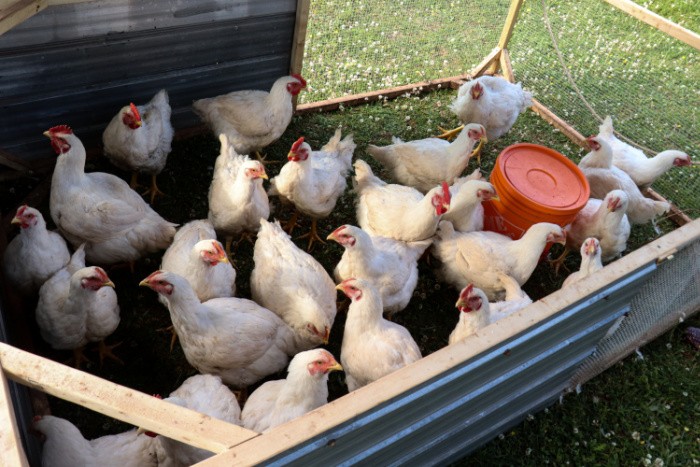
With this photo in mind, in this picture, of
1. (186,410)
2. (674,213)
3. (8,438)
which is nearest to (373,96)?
(674,213)

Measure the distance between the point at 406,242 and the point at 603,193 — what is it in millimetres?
2009

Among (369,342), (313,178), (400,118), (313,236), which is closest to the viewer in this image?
(369,342)

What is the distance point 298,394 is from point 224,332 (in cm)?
58

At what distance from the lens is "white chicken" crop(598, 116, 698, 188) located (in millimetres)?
4867

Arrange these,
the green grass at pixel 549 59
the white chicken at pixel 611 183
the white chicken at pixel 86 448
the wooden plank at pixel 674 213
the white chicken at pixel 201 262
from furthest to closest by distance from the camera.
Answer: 1. the green grass at pixel 549 59
2. the wooden plank at pixel 674 213
3. the white chicken at pixel 611 183
4. the white chicken at pixel 201 262
5. the white chicken at pixel 86 448

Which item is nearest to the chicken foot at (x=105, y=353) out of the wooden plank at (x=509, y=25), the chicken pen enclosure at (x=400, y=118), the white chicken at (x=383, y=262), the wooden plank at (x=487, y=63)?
the chicken pen enclosure at (x=400, y=118)

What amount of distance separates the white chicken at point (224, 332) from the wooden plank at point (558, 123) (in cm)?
399

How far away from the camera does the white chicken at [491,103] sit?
5.06m

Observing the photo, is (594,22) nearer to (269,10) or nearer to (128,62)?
(269,10)

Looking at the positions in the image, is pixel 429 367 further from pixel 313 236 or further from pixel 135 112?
pixel 135 112

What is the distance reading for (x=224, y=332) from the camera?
10.1ft

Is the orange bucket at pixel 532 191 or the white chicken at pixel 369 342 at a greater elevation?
the orange bucket at pixel 532 191

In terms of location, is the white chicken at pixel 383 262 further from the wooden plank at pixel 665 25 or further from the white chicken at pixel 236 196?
the wooden plank at pixel 665 25

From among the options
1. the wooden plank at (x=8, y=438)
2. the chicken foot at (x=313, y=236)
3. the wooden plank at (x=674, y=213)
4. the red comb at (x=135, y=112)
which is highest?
the wooden plank at (x=8, y=438)
